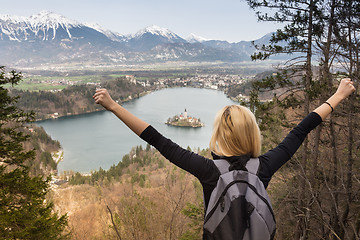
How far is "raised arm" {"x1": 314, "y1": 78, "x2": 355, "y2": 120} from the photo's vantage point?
1018mm

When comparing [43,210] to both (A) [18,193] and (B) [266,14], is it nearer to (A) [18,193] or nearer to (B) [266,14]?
(A) [18,193]

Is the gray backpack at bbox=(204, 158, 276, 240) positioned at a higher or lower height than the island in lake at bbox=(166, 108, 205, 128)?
higher

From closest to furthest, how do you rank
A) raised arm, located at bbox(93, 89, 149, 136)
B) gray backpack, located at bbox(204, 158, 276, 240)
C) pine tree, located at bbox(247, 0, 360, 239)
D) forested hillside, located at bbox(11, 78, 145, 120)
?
gray backpack, located at bbox(204, 158, 276, 240) → raised arm, located at bbox(93, 89, 149, 136) → pine tree, located at bbox(247, 0, 360, 239) → forested hillside, located at bbox(11, 78, 145, 120)

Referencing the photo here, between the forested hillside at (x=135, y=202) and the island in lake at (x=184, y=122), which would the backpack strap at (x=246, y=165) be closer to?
the forested hillside at (x=135, y=202)

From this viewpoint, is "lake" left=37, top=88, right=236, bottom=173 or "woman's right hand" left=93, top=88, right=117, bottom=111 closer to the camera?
"woman's right hand" left=93, top=88, right=117, bottom=111

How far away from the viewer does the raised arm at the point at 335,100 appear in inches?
40.1

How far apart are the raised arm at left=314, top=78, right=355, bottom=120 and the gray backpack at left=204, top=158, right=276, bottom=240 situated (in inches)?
18.3

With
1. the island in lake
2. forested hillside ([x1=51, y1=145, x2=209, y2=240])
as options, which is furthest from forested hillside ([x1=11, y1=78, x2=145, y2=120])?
forested hillside ([x1=51, y1=145, x2=209, y2=240])

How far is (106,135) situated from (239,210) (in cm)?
4425

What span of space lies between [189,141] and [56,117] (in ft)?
133

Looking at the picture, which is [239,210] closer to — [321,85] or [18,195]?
[321,85]

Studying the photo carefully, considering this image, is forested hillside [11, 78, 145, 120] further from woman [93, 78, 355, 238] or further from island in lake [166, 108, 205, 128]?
woman [93, 78, 355, 238]

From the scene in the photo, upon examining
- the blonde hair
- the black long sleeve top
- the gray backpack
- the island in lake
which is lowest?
the island in lake

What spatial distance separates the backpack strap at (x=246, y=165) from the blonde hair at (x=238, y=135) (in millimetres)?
28
